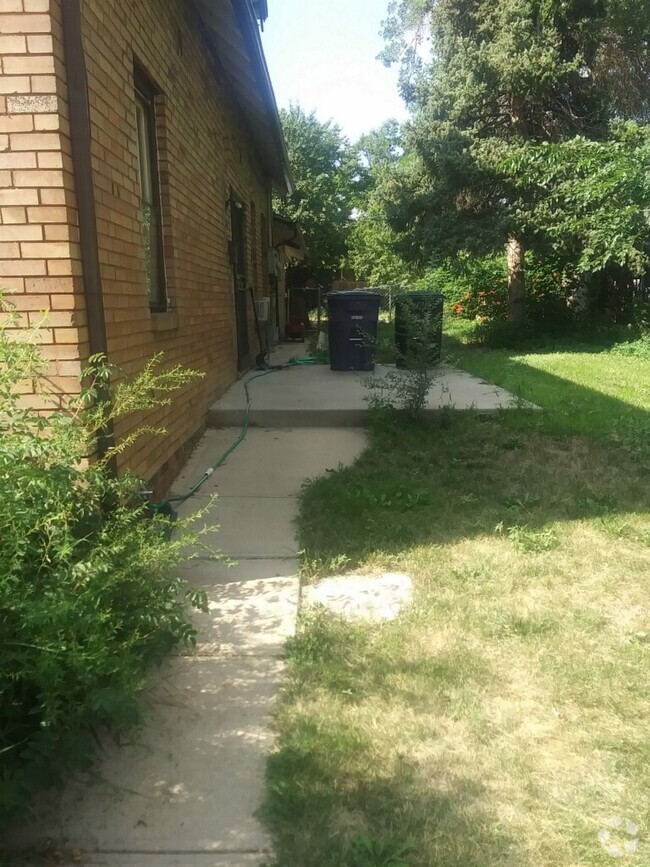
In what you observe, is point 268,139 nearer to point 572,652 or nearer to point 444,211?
point 444,211

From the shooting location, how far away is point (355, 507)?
4.27 metres

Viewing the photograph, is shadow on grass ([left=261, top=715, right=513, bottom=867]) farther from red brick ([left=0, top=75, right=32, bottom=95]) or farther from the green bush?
red brick ([left=0, top=75, right=32, bottom=95])

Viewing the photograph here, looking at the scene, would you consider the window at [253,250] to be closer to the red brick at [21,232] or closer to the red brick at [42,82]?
the red brick at [42,82]

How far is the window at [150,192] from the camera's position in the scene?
14.8 feet

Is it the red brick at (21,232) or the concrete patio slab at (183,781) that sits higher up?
the red brick at (21,232)

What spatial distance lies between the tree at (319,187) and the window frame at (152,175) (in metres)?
28.0

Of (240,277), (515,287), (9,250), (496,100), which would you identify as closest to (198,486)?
(9,250)

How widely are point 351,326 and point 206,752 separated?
7.71m

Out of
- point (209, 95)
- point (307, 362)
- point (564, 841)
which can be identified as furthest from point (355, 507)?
point (307, 362)

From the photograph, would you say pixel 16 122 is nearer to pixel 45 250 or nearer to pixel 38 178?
pixel 38 178

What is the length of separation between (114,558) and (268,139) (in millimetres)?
9059

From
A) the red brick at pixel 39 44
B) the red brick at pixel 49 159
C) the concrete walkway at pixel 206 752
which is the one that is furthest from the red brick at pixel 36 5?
the concrete walkway at pixel 206 752

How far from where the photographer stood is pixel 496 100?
571 inches

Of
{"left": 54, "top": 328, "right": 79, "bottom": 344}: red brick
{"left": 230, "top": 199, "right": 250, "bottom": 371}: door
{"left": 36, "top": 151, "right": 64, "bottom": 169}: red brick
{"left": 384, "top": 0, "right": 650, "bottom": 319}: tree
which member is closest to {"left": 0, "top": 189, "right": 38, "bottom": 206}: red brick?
{"left": 36, "top": 151, "right": 64, "bottom": 169}: red brick
